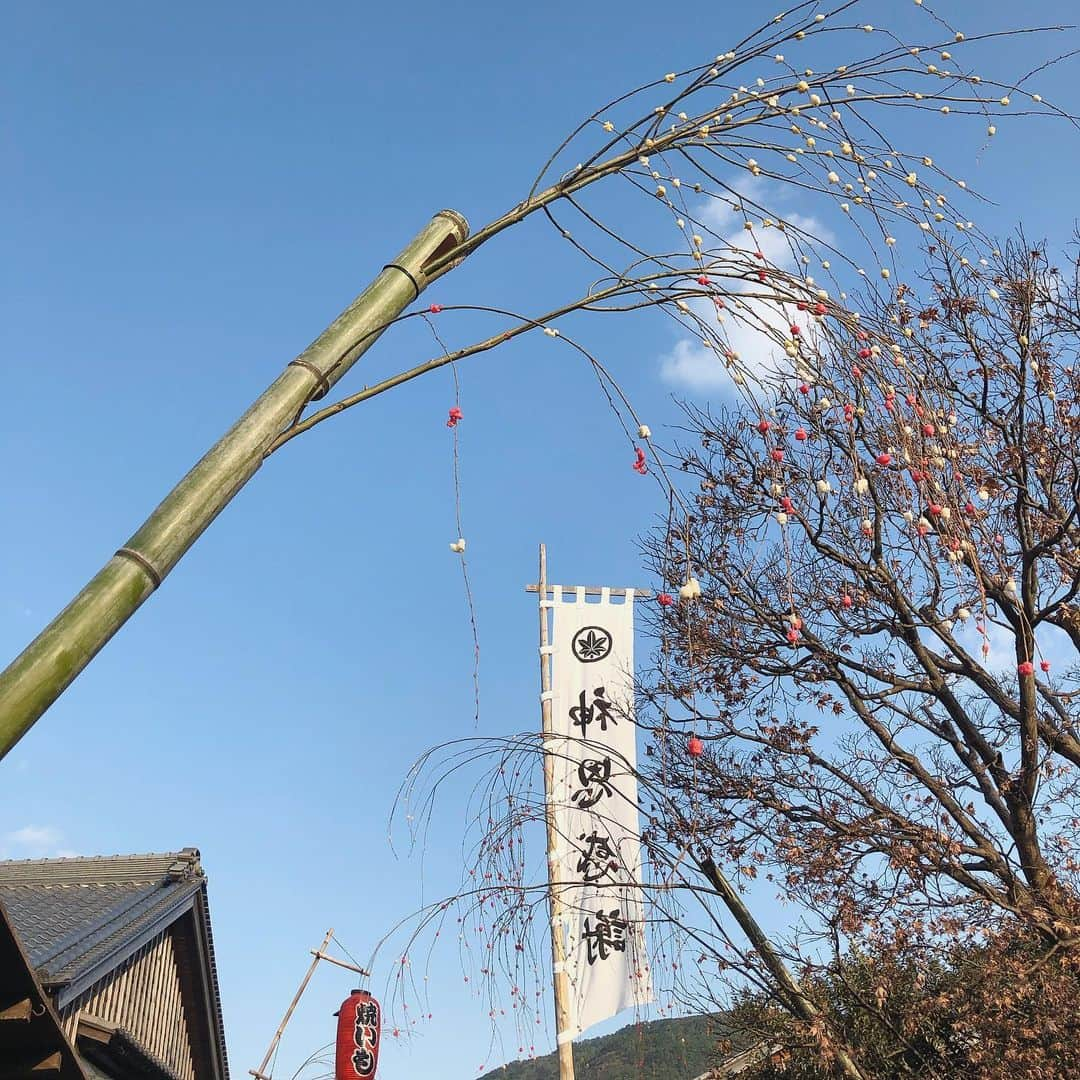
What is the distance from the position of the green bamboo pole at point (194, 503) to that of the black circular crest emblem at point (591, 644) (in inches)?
387

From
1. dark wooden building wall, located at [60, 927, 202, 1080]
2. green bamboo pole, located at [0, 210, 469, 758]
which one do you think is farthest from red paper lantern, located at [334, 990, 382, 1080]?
green bamboo pole, located at [0, 210, 469, 758]

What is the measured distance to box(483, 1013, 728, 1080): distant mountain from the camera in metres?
5.39

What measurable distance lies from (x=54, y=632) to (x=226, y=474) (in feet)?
0.88

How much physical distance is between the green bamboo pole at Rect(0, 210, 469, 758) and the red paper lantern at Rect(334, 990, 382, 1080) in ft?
40.1

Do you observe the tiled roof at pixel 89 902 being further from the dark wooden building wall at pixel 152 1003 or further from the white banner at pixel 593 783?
the white banner at pixel 593 783

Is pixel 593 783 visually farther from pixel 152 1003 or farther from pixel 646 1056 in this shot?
pixel 152 1003

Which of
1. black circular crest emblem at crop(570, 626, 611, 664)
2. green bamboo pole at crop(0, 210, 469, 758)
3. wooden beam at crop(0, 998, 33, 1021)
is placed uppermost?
black circular crest emblem at crop(570, 626, 611, 664)

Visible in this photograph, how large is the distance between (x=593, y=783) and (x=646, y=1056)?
4.11 metres

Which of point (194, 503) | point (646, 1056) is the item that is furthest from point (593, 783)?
point (194, 503)

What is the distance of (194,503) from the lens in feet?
3.77

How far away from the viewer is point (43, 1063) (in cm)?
571

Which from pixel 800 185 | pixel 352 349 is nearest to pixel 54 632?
pixel 352 349

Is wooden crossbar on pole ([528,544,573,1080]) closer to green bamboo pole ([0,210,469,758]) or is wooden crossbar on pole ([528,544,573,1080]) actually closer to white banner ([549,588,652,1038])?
white banner ([549,588,652,1038])

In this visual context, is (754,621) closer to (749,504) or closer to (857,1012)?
(749,504)
